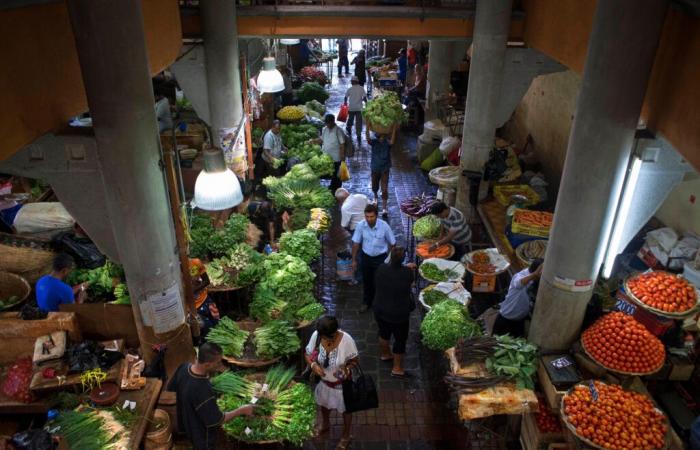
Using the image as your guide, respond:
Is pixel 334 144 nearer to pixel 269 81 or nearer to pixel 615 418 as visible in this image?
pixel 269 81

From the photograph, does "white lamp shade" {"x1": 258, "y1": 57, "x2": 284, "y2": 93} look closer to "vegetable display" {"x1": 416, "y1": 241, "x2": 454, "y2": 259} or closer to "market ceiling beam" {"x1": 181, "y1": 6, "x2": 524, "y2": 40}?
"market ceiling beam" {"x1": 181, "y1": 6, "x2": 524, "y2": 40}

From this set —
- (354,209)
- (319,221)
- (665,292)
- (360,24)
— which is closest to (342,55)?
(360,24)

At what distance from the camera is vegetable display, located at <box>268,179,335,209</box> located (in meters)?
9.85

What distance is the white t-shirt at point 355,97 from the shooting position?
1554cm

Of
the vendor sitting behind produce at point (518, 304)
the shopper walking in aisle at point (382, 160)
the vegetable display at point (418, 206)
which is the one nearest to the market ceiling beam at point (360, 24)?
the shopper walking in aisle at point (382, 160)

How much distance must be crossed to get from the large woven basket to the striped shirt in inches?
245

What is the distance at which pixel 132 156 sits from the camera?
17.1 feet

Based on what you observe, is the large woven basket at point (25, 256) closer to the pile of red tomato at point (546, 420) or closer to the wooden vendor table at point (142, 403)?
the wooden vendor table at point (142, 403)

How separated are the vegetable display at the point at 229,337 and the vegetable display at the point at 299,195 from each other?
3.37m

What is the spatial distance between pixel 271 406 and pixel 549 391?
2918 mm

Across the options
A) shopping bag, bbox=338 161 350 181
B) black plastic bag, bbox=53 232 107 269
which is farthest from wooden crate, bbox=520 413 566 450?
shopping bag, bbox=338 161 350 181

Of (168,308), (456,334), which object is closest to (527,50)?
(456,334)

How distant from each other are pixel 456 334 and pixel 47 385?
15.2ft

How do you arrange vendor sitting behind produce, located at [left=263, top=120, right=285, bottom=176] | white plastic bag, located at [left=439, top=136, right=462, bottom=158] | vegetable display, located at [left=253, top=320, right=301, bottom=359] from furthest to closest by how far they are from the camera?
white plastic bag, located at [left=439, top=136, right=462, bottom=158]
vendor sitting behind produce, located at [left=263, top=120, right=285, bottom=176]
vegetable display, located at [left=253, top=320, right=301, bottom=359]
